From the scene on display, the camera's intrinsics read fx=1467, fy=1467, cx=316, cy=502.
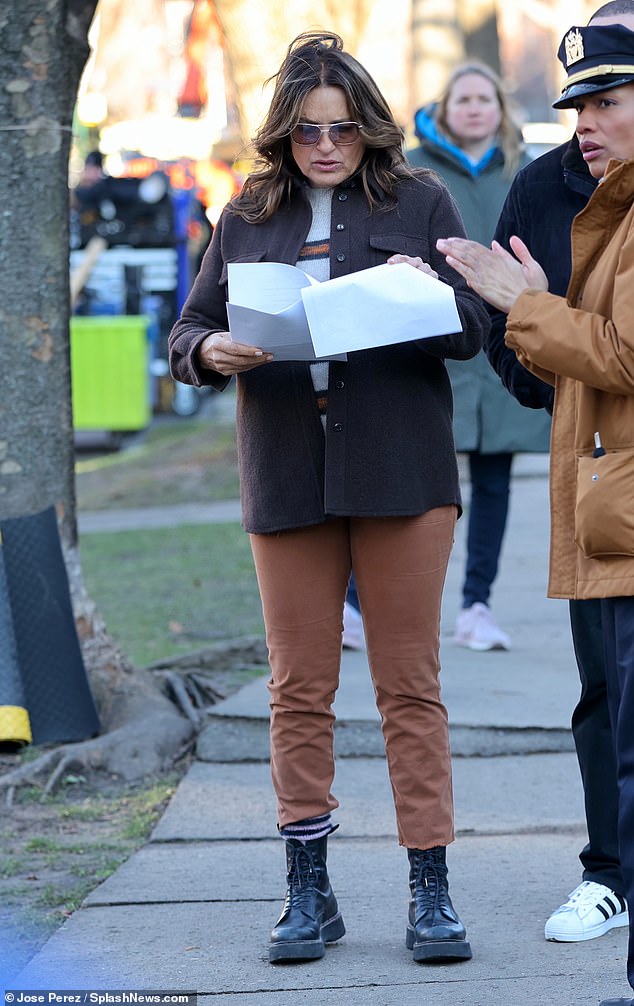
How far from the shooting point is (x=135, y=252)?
20.9 m

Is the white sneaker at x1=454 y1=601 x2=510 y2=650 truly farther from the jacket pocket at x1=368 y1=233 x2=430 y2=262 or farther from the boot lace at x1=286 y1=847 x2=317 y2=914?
the jacket pocket at x1=368 y1=233 x2=430 y2=262

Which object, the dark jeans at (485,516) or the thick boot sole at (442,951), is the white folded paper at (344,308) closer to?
the thick boot sole at (442,951)

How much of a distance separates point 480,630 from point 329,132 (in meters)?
3.24

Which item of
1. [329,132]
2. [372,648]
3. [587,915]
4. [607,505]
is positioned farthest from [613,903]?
[329,132]

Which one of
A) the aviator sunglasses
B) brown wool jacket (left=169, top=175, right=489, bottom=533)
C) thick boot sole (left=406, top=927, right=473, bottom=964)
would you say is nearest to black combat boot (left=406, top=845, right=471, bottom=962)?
thick boot sole (left=406, top=927, right=473, bottom=964)

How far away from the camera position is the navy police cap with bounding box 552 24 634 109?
2740 millimetres

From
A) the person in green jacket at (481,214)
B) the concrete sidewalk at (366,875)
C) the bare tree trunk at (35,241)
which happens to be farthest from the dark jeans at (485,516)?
the bare tree trunk at (35,241)

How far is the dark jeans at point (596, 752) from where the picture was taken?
3.28m

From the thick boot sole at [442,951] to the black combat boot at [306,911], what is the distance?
0.75 ft

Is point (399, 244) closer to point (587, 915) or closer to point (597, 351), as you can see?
point (597, 351)

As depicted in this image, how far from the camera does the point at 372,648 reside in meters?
3.34

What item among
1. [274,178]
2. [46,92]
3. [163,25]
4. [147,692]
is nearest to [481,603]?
[147,692]

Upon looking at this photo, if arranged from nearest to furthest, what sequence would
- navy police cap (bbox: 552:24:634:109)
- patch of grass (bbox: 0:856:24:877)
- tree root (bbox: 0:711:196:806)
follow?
navy police cap (bbox: 552:24:634:109) < patch of grass (bbox: 0:856:24:877) < tree root (bbox: 0:711:196:806)

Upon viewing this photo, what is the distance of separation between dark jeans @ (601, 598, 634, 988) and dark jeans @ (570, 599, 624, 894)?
1.58 feet
